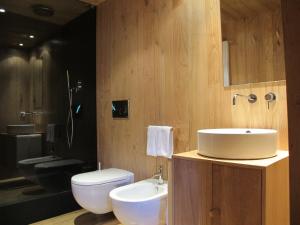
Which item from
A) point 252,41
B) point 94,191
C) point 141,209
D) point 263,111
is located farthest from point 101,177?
point 252,41

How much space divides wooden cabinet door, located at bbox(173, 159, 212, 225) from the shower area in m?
1.65

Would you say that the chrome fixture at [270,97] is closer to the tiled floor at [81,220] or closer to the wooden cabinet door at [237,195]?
the wooden cabinet door at [237,195]

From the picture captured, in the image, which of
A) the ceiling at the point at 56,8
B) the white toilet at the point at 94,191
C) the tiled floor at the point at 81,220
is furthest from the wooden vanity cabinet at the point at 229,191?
the ceiling at the point at 56,8

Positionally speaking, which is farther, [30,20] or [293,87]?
[30,20]

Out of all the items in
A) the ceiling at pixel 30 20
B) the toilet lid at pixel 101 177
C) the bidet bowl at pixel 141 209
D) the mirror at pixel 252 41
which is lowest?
the bidet bowl at pixel 141 209

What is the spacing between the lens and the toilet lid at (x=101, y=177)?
6.93ft

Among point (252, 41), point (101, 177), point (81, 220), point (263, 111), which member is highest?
point (252, 41)

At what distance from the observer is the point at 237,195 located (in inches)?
47.9

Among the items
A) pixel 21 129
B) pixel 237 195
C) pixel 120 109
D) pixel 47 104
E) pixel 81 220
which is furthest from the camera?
pixel 47 104

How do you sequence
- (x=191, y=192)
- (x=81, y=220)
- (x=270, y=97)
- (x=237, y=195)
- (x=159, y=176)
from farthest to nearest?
(x=81, y=220) < (x=159, y=176) < (x=270, y=97) < (x=191, y=192) < (x=237, y=195)

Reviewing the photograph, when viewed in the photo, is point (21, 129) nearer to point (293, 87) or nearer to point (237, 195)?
point (237, 195)

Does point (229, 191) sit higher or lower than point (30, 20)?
lower

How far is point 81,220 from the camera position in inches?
96.0

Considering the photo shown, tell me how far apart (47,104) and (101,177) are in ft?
4.26
